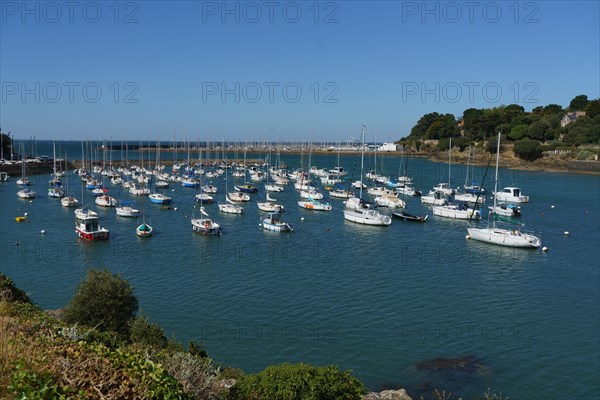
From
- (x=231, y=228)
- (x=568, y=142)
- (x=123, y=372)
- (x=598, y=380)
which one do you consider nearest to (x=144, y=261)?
(x=231, y=228)

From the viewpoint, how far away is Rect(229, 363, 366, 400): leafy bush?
38.3 feet

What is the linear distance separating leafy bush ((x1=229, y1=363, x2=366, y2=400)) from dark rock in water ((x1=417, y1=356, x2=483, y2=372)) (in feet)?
34.4

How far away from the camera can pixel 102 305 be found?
20219 millimetres

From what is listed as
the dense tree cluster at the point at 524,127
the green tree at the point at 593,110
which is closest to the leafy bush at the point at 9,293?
the dense tree cluster at the point at 524,127

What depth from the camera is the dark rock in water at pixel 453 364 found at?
71.7ft

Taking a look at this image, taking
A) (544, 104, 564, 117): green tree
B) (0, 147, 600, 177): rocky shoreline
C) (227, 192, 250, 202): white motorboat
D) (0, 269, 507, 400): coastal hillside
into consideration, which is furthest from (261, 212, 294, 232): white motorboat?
(544, 104, 564, 117): green tree

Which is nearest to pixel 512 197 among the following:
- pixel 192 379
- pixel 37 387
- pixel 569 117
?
pixel 192 379

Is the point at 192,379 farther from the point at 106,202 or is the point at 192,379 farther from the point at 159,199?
the point at 159,199

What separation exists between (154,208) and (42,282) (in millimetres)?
31209

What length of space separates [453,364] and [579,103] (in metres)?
159

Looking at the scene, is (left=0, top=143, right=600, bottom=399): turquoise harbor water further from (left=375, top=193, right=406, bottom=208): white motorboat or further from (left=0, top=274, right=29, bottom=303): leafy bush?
(left=375, top=193, right=406, bottom=208): white motorboat

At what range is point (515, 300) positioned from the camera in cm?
3111

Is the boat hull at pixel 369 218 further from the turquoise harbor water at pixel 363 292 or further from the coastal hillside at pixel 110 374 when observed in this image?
the coastal hillside at pixel 110 374

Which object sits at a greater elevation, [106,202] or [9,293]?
[9,293]
